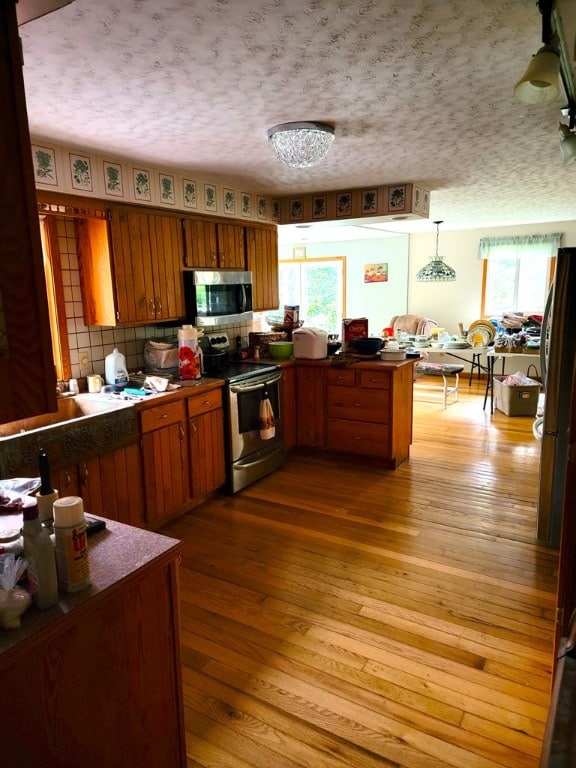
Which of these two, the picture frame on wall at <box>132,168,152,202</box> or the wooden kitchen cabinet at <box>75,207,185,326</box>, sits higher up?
the picture frame on wall at <box>132,168,152,202</box>

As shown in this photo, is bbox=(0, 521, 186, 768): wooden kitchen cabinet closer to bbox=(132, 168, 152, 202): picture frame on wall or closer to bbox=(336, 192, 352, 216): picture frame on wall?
bbox=(132, 168, 152, 202): picture frame on wall

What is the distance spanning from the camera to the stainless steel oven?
3793mm

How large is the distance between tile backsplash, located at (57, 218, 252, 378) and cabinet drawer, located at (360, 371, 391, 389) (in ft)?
5.87

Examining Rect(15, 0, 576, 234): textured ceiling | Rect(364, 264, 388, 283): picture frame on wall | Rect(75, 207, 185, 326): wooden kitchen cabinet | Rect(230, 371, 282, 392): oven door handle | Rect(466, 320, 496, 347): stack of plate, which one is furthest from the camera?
Rect(364, 264, 388, 283): picture frame on wall

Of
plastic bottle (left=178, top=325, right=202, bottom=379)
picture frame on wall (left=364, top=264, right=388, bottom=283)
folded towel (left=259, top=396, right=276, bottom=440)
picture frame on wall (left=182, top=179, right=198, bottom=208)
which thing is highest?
picture frame on wall (left=182, top=179, right=198, bottom=208)

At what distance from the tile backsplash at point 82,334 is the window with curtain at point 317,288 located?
5678mm

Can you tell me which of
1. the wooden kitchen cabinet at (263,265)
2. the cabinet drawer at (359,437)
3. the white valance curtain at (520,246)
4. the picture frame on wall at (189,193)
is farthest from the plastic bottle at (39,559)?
the white valance curtain at (520,246)

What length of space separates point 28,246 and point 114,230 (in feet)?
8.07

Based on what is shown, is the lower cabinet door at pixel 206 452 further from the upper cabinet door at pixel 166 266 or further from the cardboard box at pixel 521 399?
the cardboard box at pixel 521 399

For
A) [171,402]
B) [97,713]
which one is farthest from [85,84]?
[97,713]

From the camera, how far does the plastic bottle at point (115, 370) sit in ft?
11.0

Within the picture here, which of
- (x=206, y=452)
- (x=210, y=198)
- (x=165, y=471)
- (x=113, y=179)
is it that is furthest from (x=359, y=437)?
(x=113, y=179)

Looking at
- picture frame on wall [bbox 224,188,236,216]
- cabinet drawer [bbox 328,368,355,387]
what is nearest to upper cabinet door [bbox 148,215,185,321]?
picture frame on wall [bbox 224,188,236,216]

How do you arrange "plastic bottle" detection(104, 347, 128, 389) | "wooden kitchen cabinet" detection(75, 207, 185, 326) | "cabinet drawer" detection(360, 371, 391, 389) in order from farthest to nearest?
1. "cabinet drawer" detection(360, 371, 391, 389)
2. "plastic bottle" detection(104, 347, 128, 389)
3. "wooden kitchen cabinet" detection(75, 207, 185, 326)
